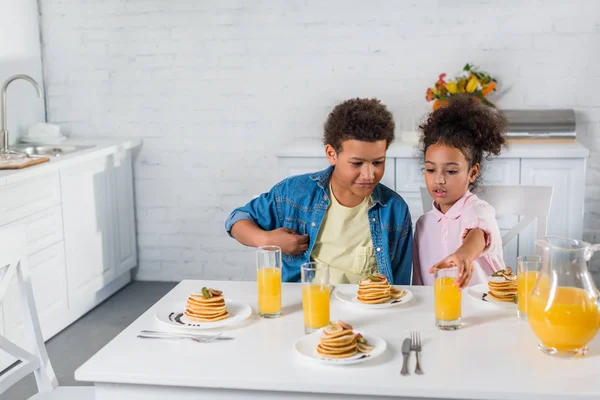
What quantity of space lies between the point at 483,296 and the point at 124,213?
8.43 ft

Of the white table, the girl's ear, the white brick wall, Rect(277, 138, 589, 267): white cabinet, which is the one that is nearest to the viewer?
the white table

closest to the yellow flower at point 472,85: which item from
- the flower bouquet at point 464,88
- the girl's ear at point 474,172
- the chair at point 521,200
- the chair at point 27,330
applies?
the flower bouquet at point 464,88

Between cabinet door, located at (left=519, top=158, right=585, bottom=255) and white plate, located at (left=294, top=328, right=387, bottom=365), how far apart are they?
2.06 metres

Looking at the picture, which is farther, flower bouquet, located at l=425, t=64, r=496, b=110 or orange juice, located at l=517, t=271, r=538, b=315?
flower bouquet, located at l=425, t=64, r=496, b=110

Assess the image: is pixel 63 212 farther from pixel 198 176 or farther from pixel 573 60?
pixel 573 60

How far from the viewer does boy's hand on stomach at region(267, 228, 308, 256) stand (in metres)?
2.03

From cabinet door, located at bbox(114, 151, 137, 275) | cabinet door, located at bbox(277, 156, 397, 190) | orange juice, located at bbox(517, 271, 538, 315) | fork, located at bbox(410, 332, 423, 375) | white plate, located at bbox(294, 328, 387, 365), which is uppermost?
cabinet door, located at bbox(277, 156, 397, 190)

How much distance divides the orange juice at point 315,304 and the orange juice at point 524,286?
0.42 metres

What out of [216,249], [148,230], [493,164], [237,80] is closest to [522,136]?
[493,164]

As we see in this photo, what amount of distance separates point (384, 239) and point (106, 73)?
2.38 m

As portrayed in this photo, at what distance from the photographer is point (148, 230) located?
4.13 m

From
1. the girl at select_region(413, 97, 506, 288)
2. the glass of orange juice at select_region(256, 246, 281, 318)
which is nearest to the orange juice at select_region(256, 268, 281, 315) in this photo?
the glass of orange juice at select_region(256, 246, 281, 318)

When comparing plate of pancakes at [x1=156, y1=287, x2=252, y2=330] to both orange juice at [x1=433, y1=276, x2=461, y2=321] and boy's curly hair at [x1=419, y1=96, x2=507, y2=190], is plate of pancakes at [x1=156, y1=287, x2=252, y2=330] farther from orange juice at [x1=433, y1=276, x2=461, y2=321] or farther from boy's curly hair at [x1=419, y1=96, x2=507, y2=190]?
boy's curly hair at [x1=419, y1=96, x2=507, y2=190]

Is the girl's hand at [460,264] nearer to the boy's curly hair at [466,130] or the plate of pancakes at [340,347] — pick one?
the plate of pancakes at [340,347]
